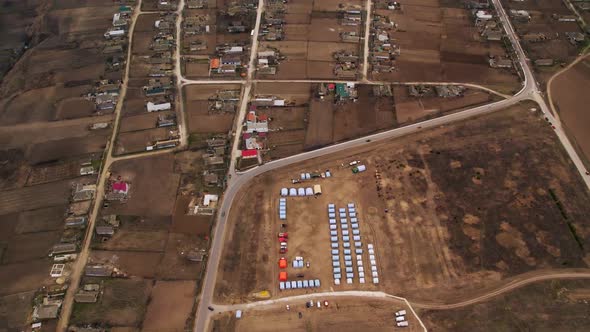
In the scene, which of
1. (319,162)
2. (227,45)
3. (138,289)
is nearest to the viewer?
(138,289)

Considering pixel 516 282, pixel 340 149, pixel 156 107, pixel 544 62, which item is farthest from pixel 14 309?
pixel 544 62

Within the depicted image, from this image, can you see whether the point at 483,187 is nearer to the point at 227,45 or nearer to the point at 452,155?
the point at 452,155

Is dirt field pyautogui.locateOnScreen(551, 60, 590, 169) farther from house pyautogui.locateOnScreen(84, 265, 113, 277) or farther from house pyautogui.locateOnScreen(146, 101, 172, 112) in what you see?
house pyautogui.locateOnScreen(84, 265, 113, 277)

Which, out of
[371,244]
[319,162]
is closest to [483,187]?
[371,244]

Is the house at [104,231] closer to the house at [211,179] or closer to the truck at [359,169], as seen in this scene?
the house at [211,179]

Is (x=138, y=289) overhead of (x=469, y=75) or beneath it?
beneath

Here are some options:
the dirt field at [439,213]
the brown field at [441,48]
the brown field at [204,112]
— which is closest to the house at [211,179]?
the dirt field at [439,213]
